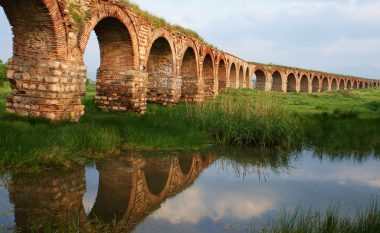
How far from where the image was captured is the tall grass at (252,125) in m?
8.66

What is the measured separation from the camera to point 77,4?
903 cm

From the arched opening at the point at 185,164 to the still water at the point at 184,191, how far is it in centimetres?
2

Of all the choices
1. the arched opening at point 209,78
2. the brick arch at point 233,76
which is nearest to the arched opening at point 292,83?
the brick arch at point 233,76

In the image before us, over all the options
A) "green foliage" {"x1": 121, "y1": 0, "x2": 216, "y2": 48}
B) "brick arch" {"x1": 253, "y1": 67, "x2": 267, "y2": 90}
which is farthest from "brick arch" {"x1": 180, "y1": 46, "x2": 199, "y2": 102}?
"brick arch" {"x1": 253, "y1": 67, "x2": 267, "y2": 90}

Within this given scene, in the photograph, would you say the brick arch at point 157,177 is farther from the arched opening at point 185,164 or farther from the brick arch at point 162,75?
the brick arch at point 162,75

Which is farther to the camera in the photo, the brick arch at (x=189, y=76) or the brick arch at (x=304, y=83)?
the brick arch at (x=304, y=83)

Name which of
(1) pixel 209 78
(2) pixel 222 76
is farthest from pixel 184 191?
(2) pixel 222 76

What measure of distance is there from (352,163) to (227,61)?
1940cm

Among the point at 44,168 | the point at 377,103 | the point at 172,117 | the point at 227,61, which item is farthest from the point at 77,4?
the point at 227,61

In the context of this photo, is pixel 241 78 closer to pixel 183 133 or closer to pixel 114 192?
pixel 183 133

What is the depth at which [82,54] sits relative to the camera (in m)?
9.27

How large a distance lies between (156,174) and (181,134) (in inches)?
101

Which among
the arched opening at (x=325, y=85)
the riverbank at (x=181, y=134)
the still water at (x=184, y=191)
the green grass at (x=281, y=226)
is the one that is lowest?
the still water at (x=184, y=191)

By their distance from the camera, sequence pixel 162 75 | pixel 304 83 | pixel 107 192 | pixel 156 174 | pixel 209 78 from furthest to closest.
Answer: pixel 304 83 → pixel 209 78 → pixel 162 75 → pixel 156 174 → pixel 107 192
